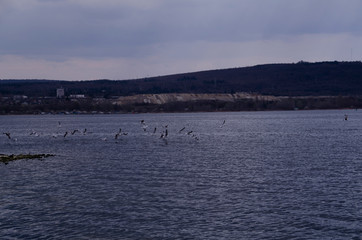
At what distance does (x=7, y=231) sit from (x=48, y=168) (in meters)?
20.1

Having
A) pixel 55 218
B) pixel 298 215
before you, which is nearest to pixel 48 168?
pixel 55 218

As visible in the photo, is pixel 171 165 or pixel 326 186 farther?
pixel 171 165

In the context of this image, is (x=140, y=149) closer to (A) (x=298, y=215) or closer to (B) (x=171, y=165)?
(B) (x=171, y=165)

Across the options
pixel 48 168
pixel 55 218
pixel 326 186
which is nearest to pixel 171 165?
pixel 48 168

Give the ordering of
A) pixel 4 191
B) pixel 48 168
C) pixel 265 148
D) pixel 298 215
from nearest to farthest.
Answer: pixel 298 215, pixel 4 191, pixel 48 168, pixel 265 148

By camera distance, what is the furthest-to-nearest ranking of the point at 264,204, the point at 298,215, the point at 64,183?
1. the point at 64,183
2. the point at 264,204
3. the point at 298,215

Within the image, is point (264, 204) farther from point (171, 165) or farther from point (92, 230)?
point (171, 165)

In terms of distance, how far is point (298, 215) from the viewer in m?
25.7

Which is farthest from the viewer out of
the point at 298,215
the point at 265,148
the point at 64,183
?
the point at 265,148

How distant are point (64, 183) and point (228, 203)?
12.9 metres

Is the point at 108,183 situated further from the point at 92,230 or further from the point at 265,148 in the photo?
the point at 265,148

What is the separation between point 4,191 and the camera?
107 ft

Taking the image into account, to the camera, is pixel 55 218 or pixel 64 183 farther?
pixel 64 183

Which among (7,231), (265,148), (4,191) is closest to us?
(7,231)
